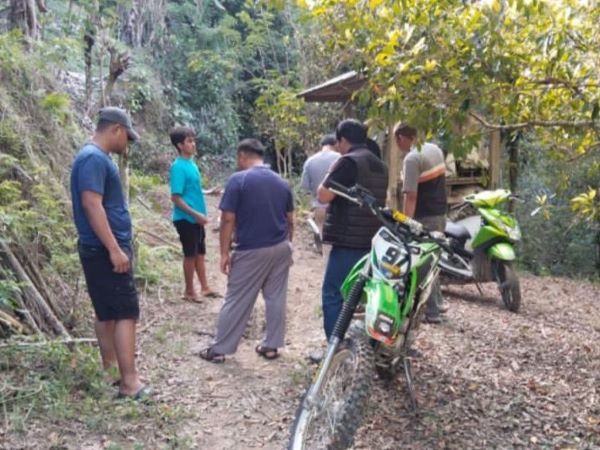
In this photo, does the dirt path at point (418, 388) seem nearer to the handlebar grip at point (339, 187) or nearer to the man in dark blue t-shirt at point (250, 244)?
the man in dark blue t-shirt at point (250, 244)

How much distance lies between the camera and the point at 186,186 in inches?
238

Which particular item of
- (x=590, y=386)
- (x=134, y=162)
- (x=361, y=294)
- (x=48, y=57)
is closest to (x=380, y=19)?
(x=361, y=294)

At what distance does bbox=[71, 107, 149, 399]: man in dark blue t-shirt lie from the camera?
380 cm

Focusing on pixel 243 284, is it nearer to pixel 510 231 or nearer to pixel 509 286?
pixel 509 286

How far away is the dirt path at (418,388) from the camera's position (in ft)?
12.0

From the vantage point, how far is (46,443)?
329cm

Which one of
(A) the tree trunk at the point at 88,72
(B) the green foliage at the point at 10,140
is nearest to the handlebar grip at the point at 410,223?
(B) the green foliage at the point at 10,140

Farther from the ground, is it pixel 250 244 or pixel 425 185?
pixel 425 185

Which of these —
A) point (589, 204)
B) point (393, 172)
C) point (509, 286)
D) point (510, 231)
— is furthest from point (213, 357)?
point (393, 172)

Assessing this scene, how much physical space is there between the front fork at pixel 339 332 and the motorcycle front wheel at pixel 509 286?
339 centimetres

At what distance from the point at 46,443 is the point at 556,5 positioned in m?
3.75

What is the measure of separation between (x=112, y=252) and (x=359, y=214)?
1.70 m

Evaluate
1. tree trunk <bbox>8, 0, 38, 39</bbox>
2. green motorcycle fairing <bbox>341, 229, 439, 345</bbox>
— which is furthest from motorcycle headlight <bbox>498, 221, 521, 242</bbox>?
tree trunk <bbox>8, 0, 38, 39</bbox>

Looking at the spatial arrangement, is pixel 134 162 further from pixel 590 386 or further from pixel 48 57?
pixel 590 386
